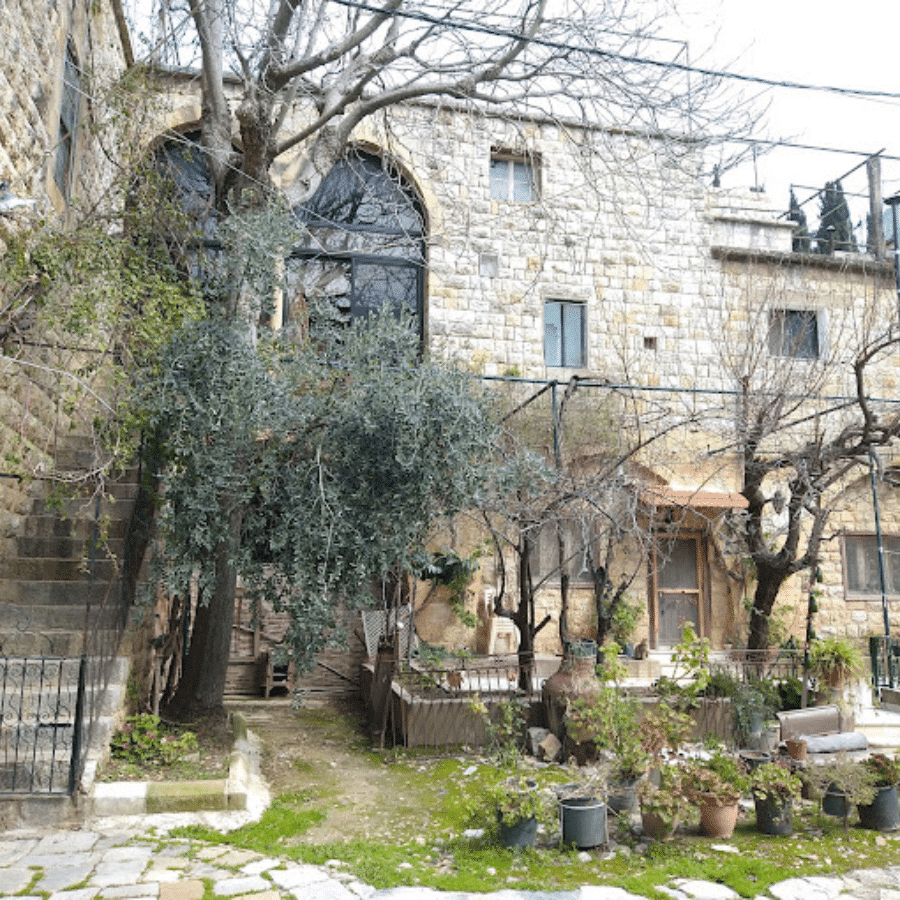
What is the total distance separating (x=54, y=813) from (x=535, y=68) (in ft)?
23.2

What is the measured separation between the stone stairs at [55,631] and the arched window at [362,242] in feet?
18.4

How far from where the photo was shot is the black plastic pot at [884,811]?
566 cm

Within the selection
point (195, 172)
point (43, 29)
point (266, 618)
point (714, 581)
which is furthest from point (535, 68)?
point (714, 581)

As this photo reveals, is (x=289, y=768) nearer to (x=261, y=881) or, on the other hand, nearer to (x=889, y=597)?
(x=261, y=881)

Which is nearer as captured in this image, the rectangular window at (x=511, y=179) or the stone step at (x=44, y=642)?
the stone step at (x=44, y=642)

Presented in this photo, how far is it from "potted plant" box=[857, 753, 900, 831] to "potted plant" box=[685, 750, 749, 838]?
0.92m

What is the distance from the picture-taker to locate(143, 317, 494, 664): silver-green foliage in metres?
5.98

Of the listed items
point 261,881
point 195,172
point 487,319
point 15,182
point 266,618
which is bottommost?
point 261,881

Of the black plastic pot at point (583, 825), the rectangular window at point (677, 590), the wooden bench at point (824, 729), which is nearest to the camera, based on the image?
the black plastic pot at point (583, 825)

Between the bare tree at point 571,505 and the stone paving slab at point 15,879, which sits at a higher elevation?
the bare tree at point 571,505

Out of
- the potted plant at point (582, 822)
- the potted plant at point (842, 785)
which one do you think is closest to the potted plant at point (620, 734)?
the potted plant at point (582, 822)

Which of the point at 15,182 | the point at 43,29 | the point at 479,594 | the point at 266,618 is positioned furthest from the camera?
the point at 479,594

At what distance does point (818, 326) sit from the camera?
13719 mm

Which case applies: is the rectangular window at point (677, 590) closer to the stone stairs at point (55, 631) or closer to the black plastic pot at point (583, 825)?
the black plastic pot at point (583, 825)
